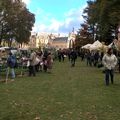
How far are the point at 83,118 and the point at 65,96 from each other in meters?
5.80

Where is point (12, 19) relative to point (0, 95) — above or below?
above

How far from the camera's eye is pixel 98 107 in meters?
16.3

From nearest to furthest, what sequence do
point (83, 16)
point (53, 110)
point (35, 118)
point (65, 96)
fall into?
1. point (35, 118)
2. point (53, 110)
3. point (65, 96)
4. point (83, 16)

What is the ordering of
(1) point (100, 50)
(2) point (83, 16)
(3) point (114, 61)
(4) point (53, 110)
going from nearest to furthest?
1. (4) point (53, 110)
2. (3) point (114, 61)
3. (1) point (100, 50)
4. (2) point (83, 16)

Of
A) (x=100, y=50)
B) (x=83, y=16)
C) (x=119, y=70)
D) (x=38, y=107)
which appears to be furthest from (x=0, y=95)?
(x=83, y=16)

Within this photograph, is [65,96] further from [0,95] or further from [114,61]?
[114,61]

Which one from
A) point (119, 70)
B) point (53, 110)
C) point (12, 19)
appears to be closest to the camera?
point (53, 110)

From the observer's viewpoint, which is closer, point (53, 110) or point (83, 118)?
point (83, 118)

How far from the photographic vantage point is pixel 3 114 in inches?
567

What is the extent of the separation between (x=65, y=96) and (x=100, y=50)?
125 feet

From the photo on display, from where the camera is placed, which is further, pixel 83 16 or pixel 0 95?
pixel 83 16

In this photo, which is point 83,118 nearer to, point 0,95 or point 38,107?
point 38,107

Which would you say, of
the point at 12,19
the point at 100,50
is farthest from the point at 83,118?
the point at 12,19

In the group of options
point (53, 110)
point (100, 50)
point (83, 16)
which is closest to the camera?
point (53, 110)
